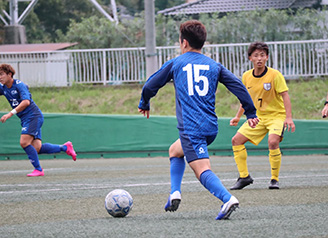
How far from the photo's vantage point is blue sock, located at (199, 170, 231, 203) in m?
5.06

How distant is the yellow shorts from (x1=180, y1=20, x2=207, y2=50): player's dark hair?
2.97 meters

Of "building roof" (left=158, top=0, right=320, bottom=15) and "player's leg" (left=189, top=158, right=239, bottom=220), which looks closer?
"player's leg" (left=189, top=158, right=239, bottom=220)

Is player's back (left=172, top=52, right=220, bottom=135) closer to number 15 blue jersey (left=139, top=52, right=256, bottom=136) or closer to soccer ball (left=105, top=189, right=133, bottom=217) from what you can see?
number 15 blue jersey (left=139, top=52, right=256, bottom=136)

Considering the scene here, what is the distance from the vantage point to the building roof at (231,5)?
32.3 metres

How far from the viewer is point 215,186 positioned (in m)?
5.14

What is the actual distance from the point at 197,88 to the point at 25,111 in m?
5.69

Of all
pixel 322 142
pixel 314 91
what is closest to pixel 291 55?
pixel 314 91

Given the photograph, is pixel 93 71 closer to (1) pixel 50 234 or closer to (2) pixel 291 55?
(2) pixel 291 55

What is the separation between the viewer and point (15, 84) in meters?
10.2

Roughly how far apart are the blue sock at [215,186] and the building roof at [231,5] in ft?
89.4

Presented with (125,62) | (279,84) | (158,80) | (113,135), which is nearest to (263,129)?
(279,84)

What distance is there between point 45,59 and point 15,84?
13.6 metres

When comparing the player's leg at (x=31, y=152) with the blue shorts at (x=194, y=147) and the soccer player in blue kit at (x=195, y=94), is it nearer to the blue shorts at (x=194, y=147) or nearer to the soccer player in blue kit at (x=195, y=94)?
the soccer player in blue kit at (x=195, y=94)

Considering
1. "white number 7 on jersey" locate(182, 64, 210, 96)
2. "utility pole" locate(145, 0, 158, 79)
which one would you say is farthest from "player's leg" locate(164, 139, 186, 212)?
"utility pole" locate(145, 0, 158, 79)
